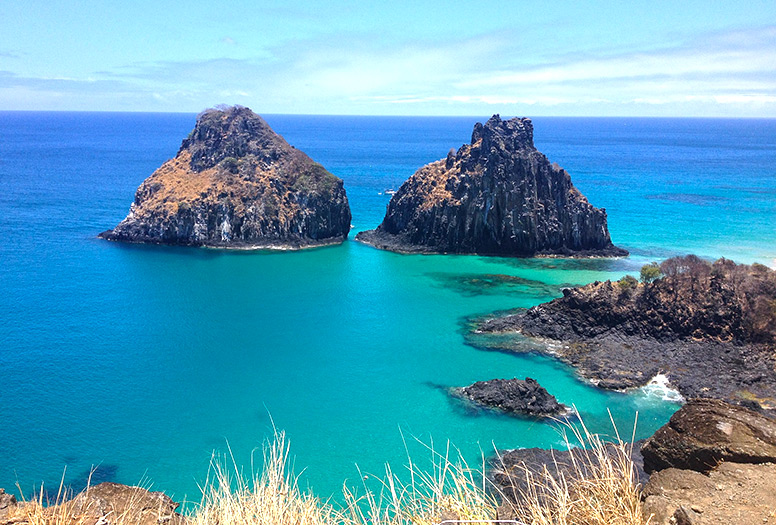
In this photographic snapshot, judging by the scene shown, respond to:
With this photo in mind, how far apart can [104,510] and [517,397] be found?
83.7 ft

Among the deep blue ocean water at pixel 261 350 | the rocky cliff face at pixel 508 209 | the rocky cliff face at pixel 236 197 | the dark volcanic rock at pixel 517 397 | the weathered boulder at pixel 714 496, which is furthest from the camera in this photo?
the rocky cliff face at pixel 236 197

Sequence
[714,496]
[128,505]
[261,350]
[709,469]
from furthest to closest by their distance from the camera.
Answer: [261,350] < [128,505] < [709,469] < [714,496]

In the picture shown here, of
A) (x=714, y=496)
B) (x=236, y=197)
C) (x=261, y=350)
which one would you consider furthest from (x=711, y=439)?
(x=236, y=197)

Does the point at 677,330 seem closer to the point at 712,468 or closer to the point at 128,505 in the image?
the point at 712,468

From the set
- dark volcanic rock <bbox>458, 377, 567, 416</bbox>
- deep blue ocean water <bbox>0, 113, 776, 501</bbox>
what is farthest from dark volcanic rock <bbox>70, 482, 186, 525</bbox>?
dark volcanic rock <bbox>458, 377, 567, 416</bbox>

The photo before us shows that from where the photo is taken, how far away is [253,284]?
62469 mm

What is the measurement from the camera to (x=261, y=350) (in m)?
44.6

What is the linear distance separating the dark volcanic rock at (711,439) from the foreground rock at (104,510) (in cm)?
1353

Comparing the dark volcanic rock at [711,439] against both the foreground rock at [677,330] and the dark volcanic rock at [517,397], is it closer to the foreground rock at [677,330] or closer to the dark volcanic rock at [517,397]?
the dark volcanic rock at [517,397]

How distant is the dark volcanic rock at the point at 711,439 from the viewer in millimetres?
13367

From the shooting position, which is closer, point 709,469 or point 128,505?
point 709,469

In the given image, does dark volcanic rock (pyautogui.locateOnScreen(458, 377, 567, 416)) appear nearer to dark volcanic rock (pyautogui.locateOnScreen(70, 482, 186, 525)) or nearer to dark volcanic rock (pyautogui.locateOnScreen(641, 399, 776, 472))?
dark volcanic rock (pyautogui.locateOnScreen(641, 399, 776, 472))

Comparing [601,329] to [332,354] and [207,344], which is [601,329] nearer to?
Result: [332,354]

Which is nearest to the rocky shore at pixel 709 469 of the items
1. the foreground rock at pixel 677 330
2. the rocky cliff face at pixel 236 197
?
the foreground rock at pixel 677 330
